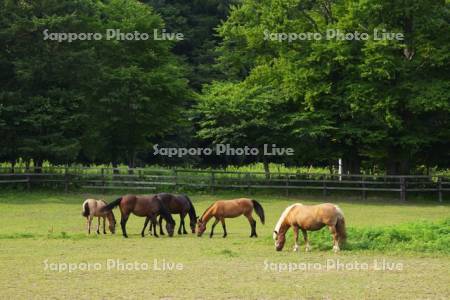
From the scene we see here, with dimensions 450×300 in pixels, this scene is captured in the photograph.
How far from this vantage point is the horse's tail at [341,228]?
57.0 feet

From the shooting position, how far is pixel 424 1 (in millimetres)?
36219

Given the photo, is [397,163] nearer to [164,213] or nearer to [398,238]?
[164,213]

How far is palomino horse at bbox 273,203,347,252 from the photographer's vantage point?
17375mm

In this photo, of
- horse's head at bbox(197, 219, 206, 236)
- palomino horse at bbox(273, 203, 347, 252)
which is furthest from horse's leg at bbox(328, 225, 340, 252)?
horse's head at bbox(197, 219, 206, 236)

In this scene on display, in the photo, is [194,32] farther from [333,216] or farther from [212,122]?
[333,216]

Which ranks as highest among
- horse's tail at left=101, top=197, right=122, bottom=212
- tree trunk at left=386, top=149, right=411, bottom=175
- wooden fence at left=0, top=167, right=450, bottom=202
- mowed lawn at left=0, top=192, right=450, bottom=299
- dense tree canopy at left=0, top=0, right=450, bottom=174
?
dense tree canopy at left=0, top=0, right=450, bottom=174

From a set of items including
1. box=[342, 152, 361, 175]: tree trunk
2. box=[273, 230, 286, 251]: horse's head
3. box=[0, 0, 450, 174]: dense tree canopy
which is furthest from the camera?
box=[342, 152, 361, 175]: tree trunk

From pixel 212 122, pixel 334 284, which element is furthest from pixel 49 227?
pixel 212 122

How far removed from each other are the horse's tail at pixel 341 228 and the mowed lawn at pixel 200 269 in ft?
0.97

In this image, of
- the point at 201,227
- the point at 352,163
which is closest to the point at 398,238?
the point at 201,227

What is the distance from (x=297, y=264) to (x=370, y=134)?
22823 mm

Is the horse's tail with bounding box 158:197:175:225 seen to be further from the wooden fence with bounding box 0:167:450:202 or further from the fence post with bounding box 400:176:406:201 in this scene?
the fence post with bounding box 400:176:406:201

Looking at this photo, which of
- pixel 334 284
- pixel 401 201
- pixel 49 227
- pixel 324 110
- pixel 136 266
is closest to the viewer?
pixel 334 284

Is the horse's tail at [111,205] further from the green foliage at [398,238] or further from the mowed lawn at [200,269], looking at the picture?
the green foliage at [398,238]
